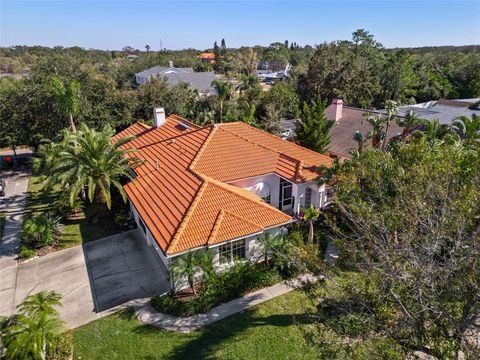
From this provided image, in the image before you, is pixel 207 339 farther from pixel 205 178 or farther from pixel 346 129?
pixel 346 129

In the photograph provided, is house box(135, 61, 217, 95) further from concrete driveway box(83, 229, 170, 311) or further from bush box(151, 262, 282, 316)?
bush box(151, 262, 282, 316)

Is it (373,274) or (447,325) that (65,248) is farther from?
(447,325)

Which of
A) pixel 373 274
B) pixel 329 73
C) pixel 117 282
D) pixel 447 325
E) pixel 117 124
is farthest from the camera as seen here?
pixel 329 73

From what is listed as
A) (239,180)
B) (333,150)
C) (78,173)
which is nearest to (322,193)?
(239,180)

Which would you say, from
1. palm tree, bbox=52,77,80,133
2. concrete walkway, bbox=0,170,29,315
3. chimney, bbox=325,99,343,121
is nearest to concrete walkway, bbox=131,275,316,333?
concrete walkway, bbox=0,170,29,315

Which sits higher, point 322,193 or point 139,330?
point 322,193

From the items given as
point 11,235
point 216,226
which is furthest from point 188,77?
point 216,226
